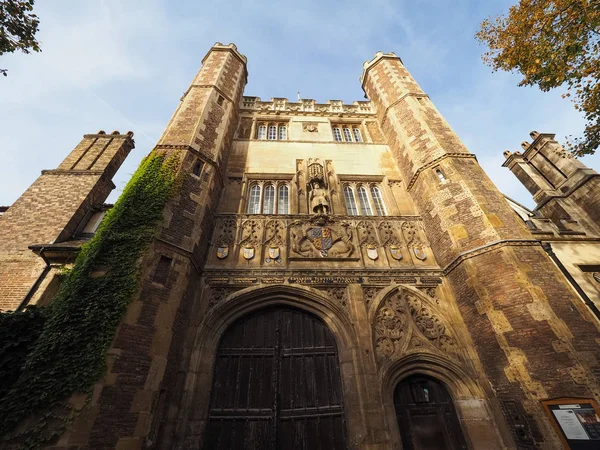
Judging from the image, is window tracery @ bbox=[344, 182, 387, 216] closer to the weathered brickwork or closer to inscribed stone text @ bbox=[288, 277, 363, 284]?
inscribed stone text @ bbox=[288, 277, 363, 284]

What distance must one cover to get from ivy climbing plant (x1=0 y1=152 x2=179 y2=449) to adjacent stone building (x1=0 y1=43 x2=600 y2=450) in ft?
0.92

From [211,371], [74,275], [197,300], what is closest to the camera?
[74,275]

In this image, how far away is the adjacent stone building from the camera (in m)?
5.88

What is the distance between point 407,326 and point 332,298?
220cm

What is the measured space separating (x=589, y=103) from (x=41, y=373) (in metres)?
14.9

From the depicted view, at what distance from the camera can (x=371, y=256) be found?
28.9 feet

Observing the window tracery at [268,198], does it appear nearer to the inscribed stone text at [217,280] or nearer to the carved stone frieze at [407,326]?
the inscribed stone text at [217,280]

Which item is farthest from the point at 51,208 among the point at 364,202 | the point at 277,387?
the point at 364,202

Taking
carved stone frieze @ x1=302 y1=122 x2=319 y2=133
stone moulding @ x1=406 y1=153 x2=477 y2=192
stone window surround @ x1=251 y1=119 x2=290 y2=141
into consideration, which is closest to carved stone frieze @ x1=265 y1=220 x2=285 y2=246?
stone moulding @ x1=406 y1=153 x2=477 y2=192

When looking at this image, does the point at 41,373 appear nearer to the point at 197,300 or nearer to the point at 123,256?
the point at 123,256

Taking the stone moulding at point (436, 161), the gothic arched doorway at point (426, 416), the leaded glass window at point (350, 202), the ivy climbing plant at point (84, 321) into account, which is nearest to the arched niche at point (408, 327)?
the gothic arched doorway at point (426, 416)

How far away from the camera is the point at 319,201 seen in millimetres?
9969

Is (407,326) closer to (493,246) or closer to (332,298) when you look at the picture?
(332,298)

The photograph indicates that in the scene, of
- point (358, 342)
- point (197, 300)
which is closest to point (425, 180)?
point (358, 342)
